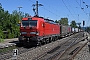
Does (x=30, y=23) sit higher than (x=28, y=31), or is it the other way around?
(x=30, y=23)

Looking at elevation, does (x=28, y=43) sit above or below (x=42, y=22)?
below

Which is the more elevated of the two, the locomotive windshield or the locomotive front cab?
the locomotive windshield

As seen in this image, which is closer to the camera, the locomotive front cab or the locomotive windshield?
the locomotive front cab

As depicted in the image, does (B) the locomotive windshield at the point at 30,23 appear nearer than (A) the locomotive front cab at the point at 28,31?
No

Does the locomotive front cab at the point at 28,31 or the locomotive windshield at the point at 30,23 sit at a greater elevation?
the locomotive windshield at the point at 30,23

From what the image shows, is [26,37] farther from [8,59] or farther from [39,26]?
[8,59]

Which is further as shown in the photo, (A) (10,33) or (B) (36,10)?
(B) (36,10)

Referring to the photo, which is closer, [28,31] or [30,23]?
[28,31]

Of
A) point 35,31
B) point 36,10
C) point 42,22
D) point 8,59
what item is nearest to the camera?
point 8,59

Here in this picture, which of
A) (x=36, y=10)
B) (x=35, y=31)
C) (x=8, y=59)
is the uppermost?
(x=36, y=10)

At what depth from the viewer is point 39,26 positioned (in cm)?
2433

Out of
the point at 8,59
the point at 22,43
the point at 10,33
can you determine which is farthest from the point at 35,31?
the point at 10,33

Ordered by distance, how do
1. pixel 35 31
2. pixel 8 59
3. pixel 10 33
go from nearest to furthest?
pixel 8 59
pixel 35 31
pixel 10 33

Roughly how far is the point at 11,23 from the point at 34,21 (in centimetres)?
1678
